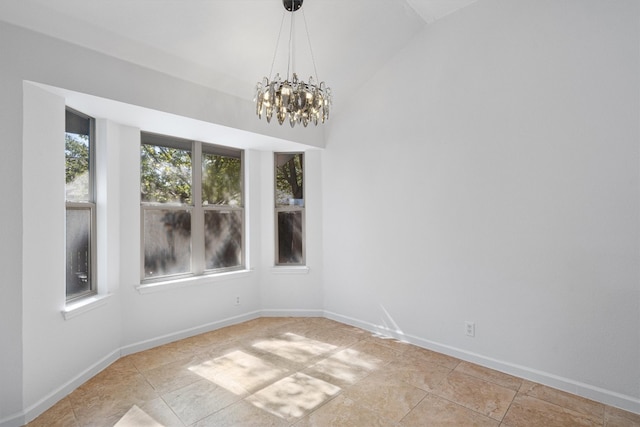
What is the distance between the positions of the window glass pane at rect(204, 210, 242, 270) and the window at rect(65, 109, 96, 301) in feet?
4.35

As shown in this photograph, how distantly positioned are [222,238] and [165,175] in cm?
110

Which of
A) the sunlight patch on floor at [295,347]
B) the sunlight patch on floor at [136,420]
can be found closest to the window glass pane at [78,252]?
the sunlight patch on floor at [136,420]

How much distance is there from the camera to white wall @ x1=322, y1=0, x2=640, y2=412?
7.97 feet

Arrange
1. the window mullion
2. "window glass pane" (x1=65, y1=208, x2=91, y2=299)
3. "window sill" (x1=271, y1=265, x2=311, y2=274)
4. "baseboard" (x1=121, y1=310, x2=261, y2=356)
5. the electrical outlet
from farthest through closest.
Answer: "window sill" (x1=271, y1=265, x2=311, y2=274) < the window mullion < "baseboard" (x1=121, y1=310, x2=261, y2=356) < the electrical outlet < "window glass pane" (x1=65, y1=208, x2=91, y2=299)

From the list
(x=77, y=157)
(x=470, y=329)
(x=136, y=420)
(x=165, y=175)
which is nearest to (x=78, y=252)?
(x=77, y=157)

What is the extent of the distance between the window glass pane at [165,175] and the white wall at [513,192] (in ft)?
7.26

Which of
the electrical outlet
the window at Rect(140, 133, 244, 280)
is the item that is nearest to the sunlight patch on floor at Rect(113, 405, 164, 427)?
the window at Rect(140, 133, 244, 280)

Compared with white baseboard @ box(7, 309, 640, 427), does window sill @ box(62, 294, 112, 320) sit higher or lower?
higher

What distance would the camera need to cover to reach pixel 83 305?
113 inches

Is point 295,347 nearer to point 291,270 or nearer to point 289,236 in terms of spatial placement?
point 291,270

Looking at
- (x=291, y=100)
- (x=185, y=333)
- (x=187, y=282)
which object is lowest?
(x=185, y=333)

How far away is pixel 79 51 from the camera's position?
2537mm

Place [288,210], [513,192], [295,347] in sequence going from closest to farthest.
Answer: [513,192] → [295,347] → [288,210]

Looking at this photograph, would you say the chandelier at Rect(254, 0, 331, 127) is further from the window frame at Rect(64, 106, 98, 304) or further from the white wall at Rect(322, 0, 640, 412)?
the window frame at Rect(64, 106, 98, 304)
